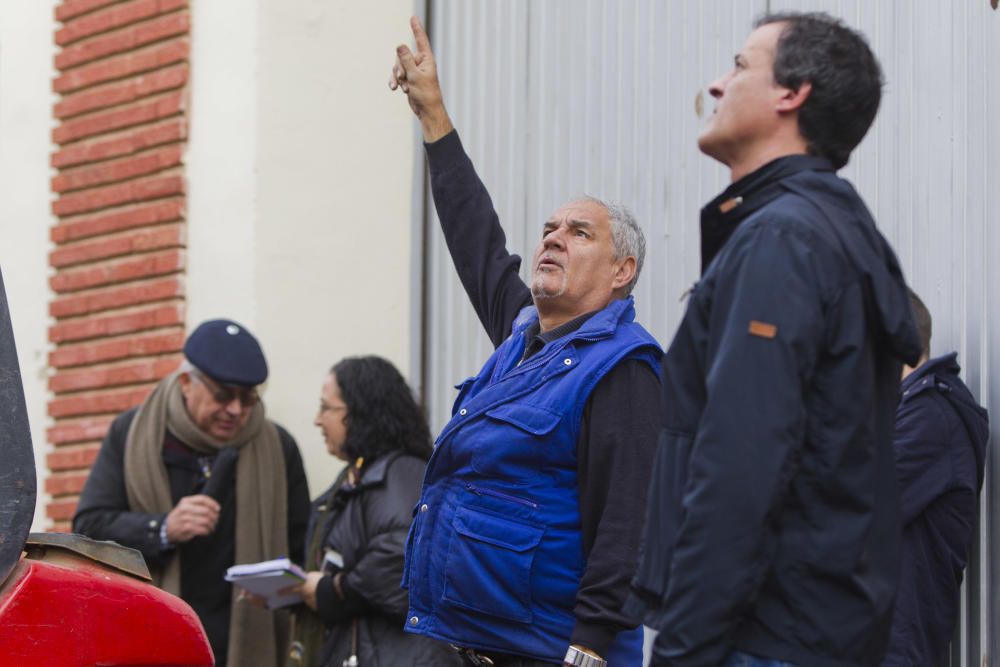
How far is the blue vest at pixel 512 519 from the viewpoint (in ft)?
13.5

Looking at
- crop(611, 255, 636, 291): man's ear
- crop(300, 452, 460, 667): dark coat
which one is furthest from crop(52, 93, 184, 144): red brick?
crop(611, 255, 636, 291): man's ear

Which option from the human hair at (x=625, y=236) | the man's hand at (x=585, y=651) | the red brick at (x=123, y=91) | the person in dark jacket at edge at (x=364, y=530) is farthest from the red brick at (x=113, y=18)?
the man's hand at (x=585, y=651)

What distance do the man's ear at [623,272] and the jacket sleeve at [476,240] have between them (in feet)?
1.23

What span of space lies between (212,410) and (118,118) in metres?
2.03

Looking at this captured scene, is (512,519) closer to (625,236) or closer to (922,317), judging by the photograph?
(625,236)

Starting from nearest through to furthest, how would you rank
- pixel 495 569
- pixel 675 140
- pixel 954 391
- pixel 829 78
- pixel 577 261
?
pixel 829 78 → pixel 495 569 → pixel 577 261 → pixel 954 391 → pixel 675 140

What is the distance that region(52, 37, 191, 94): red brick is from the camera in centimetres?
801

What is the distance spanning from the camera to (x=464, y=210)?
16.1ft

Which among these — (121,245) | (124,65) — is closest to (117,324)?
(121,245)

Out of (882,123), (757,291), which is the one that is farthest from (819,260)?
(882,123)

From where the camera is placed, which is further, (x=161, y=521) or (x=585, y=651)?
(x=161, y=521)

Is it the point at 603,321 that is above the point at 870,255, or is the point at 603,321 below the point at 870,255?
below

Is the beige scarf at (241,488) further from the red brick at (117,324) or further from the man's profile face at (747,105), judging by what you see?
the man's profile face at (747,105)

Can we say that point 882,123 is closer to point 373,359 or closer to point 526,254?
point 526,254
